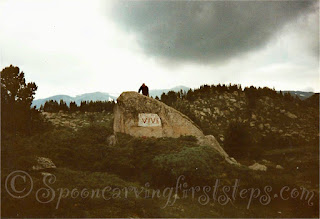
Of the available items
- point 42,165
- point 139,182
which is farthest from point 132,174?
point 42,165

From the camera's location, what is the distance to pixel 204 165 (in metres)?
9.05

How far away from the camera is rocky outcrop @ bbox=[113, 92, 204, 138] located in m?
13.5

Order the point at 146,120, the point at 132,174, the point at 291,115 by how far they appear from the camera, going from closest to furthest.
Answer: the point at 132,174, the point at 146,120, the point at 291,115

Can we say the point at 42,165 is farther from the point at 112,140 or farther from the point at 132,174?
the point at 112,140

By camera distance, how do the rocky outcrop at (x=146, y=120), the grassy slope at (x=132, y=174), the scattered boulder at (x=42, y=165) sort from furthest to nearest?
the rocky outcrop at (x=146, y=120) → the scattered boulder at (x=42, y=165) → the grassy slope at (x=132, y=174)

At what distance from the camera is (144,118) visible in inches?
538

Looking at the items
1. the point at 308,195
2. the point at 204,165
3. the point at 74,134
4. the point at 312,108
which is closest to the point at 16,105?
the point at 74,134

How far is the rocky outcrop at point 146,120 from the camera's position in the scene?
13492mm

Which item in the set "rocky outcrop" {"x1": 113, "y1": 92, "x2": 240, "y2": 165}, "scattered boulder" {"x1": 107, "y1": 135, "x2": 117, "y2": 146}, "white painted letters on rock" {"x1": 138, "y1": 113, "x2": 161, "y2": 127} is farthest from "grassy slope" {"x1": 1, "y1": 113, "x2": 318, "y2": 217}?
"white painted letters on rock" {"x1": 138, "y1": 113, "x2": 161, "y2": 127}

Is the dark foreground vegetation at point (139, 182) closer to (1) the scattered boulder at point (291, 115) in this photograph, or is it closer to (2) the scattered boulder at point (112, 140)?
(2) the scattered boulder at point (112, 140)

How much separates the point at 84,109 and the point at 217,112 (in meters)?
15.6

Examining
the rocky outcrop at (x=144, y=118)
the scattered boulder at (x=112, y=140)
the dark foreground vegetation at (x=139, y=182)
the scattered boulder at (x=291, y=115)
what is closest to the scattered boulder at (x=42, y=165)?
the dark foreground vegetation at (x=139, y=182)

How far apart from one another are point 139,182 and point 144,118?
16.5 feet

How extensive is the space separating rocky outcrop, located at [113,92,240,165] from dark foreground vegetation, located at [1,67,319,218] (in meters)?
1.23
